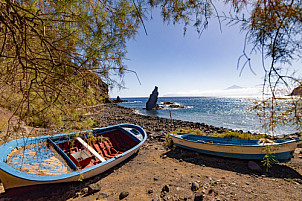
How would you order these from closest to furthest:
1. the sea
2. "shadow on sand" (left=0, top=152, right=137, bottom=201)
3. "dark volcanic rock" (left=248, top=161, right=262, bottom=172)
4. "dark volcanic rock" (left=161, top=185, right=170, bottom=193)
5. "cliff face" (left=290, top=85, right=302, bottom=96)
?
"cliff face" (left=290, top=85, right=302, bottom=96) → "shadow on sand" (left=0, top=152, right=137, bottom=201) → "dark volcanic rock" (left=161, top=185, right=170, bottom=193) → "dark volcanic rock" (left=248, top=161, right=262, bottom=172) → the sea

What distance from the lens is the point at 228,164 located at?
4.90 meters

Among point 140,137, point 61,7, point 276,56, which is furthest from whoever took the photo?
point 140,137

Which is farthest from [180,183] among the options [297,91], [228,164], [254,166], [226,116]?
[226,116]

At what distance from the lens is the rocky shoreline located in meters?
3.04

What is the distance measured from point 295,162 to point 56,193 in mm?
7803

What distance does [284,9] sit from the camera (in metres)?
1.00

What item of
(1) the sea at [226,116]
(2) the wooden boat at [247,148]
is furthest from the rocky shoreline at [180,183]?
(1) the sea at [226,116]

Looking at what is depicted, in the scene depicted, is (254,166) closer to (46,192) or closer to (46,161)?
Result: (46,192)

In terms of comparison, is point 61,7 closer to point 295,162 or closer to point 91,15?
point 91,15

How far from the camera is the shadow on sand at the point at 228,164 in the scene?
4262 mm

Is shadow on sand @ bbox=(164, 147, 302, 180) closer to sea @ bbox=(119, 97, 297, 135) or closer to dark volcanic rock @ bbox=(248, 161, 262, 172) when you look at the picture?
dark volcanic rock @ bbox=(248, 161, 262, 172)

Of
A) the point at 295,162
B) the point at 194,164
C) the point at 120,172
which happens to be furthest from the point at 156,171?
the point at 295,162

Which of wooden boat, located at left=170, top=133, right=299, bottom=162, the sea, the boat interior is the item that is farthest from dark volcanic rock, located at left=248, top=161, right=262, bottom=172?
the boat interior

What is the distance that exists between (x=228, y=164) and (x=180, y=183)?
2461 millimetres
